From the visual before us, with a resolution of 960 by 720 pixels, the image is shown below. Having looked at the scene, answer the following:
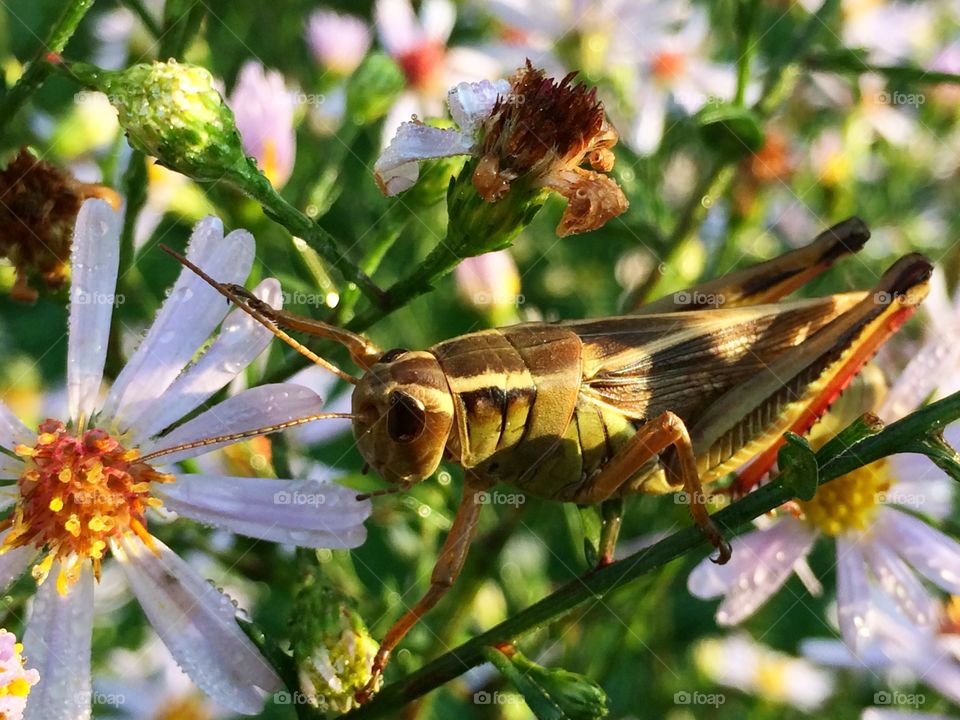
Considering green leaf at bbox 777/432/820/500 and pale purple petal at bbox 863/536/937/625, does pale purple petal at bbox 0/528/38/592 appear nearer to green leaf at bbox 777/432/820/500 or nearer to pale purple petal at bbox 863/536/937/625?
green leaf at bbox 777/432/820/500

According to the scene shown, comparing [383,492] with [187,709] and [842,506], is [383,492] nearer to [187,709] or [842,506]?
[842,506]

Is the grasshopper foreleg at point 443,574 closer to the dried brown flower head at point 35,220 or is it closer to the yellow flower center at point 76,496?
the yellow flower center at point 76,496

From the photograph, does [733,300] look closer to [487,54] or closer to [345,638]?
[345,638]

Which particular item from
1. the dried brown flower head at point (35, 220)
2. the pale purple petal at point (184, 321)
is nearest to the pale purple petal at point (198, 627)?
the pale purple petal at point (184, 321)

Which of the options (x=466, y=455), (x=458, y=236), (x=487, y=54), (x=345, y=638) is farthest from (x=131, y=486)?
(x=487, y=54)

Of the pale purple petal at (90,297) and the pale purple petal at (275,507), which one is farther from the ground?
the pale purple petal at (90,297)

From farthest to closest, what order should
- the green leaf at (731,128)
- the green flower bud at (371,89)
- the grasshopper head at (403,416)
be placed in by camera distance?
the green flower bud at (371,89) → the green leaf at (731,128) → the grasshopper head at (403,416)

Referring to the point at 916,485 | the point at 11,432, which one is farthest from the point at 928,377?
the point at 11,432
